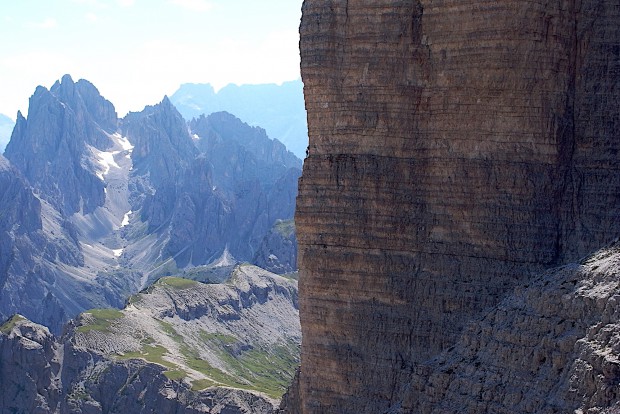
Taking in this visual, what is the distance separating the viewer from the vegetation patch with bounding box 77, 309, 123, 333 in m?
178

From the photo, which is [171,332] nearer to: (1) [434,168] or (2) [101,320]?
(2) [101,320]

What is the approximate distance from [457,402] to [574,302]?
19.4 ft

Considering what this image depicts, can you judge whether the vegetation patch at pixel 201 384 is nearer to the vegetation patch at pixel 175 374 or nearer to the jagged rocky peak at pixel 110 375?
the jagged rocky peak at pixel 110 375

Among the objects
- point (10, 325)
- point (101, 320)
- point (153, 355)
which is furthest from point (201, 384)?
point (10, 325)

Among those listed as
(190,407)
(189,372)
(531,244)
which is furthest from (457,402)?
(189,372)

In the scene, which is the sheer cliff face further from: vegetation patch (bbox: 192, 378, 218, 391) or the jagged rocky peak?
vegetation patch (bbox: 192, 378, 218, 391)

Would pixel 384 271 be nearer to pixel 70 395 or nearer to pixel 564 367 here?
Result: pixel 564 367

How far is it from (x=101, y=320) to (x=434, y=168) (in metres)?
143

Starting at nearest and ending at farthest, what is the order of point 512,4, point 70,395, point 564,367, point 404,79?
1. point 564,367
2. point 512,4
3. point 404,79
4. point 70,395

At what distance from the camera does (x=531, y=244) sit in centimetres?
4447

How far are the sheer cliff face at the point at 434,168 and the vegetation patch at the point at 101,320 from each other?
131560mm

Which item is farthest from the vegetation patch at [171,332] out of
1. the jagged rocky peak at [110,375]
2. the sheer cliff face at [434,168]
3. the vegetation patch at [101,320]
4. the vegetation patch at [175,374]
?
the sheer cliff face at [434,168]

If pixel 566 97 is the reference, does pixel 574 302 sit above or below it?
below

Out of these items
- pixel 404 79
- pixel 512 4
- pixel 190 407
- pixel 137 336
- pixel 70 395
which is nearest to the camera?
pixel 512 4
